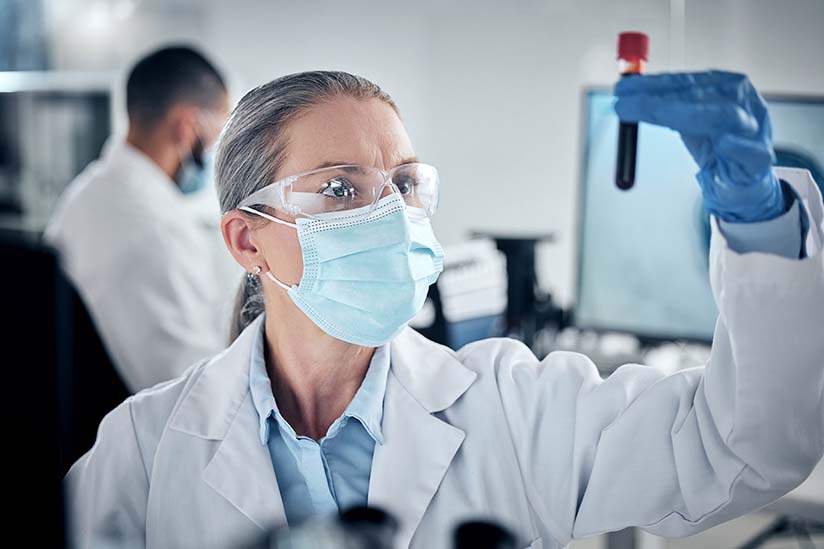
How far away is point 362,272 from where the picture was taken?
124cm

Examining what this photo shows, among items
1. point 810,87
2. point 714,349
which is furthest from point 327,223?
point 810,87

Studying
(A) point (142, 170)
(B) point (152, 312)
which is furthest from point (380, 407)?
(A) point (142, 170)

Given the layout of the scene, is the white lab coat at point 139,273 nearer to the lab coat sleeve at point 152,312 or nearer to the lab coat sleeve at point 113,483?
the lab coat sleeve at point 152,312

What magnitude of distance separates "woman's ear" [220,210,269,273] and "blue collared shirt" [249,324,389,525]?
20 centimetres

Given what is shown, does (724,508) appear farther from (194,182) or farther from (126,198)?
A: (194,182)

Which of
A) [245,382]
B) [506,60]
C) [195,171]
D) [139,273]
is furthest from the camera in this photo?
[506,60]

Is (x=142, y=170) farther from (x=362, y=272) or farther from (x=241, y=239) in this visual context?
(x=362, y=272)

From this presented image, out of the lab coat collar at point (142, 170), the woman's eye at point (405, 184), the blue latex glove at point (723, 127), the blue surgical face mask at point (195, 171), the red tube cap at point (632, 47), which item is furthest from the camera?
the blue surgical face mask at point (195, 171)

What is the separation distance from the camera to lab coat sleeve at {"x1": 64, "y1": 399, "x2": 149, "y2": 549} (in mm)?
1137

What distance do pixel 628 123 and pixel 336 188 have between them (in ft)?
1.38

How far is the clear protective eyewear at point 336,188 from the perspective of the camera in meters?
1.20

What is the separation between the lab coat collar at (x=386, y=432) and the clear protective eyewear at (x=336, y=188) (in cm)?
23

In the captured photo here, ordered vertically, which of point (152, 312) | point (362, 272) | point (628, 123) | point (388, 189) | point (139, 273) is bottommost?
point (152, 312)

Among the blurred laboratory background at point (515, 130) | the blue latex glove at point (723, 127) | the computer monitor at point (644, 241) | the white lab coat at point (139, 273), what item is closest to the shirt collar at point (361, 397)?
the blurred laboratory background at point (515, 130)
